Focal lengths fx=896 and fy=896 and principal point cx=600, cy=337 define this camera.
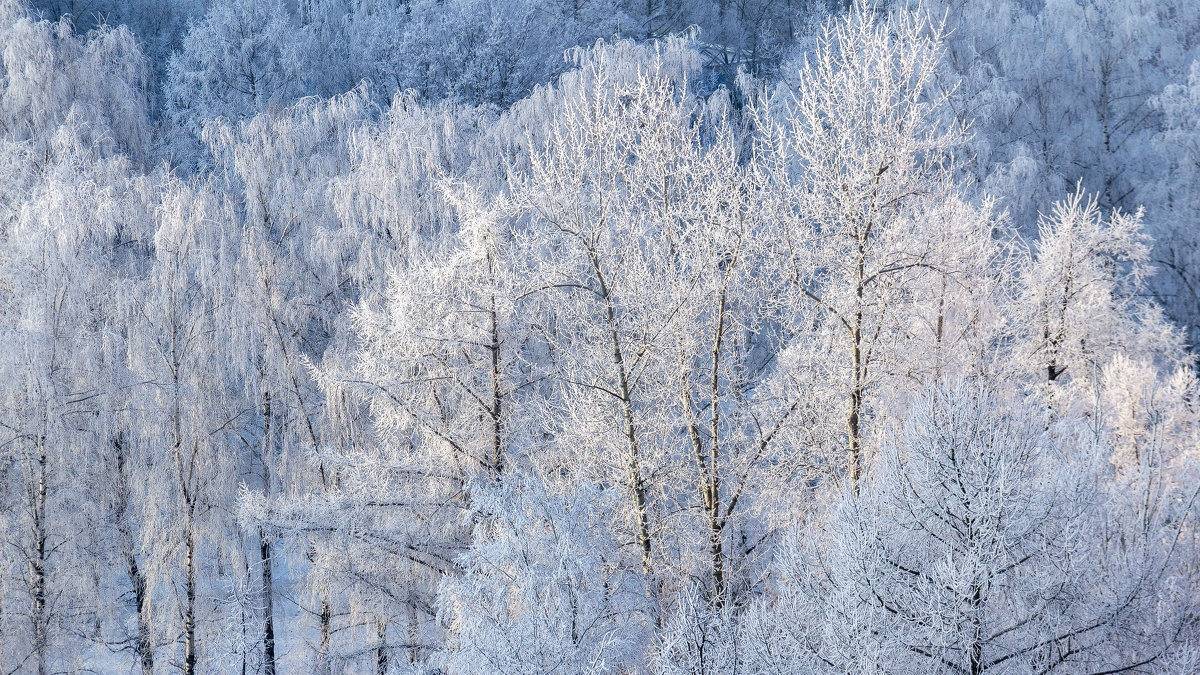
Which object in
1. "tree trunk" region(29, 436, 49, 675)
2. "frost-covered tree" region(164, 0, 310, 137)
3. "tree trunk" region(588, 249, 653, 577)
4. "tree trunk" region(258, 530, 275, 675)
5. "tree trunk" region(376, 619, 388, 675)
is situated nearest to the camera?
"tree trunk" region(588, 249, 653, 577)

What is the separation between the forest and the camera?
6203 mm

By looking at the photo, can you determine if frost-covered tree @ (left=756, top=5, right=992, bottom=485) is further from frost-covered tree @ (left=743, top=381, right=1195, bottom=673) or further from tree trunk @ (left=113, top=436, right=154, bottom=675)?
tree trunk @ (left=113, top=436, right=154, bottom=675)

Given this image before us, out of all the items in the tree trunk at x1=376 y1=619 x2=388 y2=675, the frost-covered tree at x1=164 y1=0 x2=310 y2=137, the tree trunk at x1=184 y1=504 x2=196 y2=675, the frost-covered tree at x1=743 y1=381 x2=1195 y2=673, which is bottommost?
the frost-covered tree at x1=743 y1=381 x2=1195 y2=673

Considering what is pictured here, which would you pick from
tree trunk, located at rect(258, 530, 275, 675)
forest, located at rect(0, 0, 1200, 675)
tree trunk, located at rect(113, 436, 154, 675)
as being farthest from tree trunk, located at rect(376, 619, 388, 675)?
tree trunk, located at rect(113, 436, 154, 675)

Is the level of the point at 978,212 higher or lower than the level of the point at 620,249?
higher

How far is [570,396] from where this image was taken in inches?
445

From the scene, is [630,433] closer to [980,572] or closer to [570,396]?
[570,396]

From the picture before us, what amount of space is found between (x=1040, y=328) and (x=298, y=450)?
11.7 meters

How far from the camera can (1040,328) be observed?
14.4 metres

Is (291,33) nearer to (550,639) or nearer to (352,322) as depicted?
(352,322)

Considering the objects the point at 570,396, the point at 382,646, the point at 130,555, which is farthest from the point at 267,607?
the point at 570,396

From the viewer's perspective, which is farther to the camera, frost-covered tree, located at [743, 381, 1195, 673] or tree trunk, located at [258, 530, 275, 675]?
tree trunk, located at [258, 530, 275, 675]

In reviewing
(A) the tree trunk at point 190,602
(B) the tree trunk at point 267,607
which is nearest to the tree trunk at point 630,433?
(B) the tree trunk at point 267,607

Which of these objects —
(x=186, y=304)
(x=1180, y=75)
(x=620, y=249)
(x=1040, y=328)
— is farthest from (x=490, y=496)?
(x=1180, y=75)
